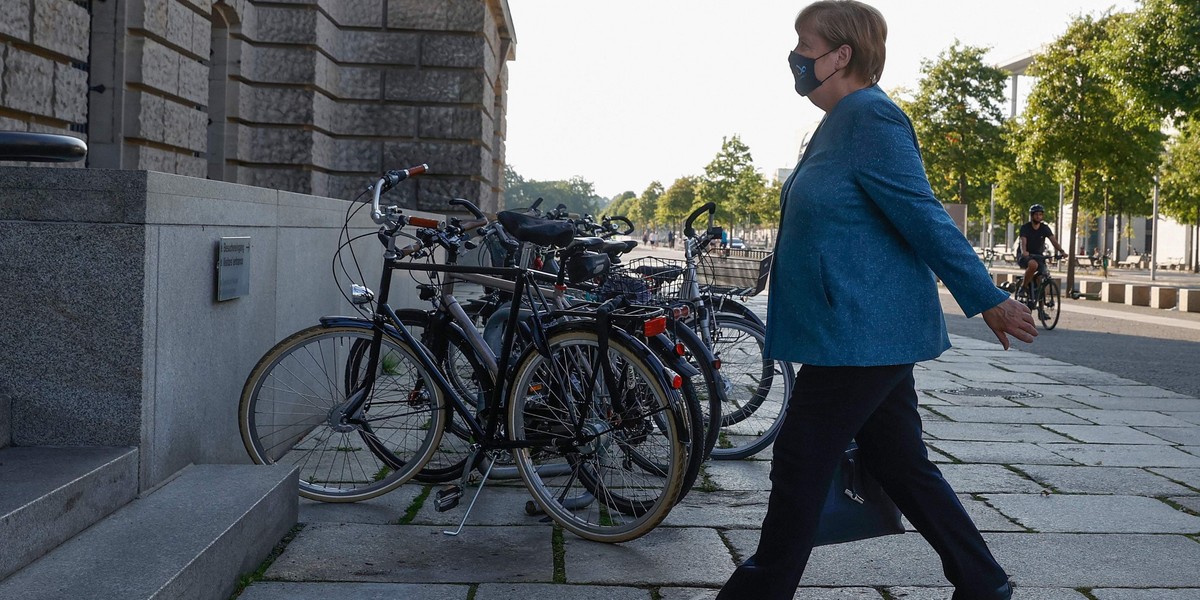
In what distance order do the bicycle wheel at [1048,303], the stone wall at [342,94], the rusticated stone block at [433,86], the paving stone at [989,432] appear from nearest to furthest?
the paving stone at [989,432] < the stone wall at [342,94] < the rusticated stone block at [433,86] < the bicycle wheel at [1048,303]

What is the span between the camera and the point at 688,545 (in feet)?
13.6

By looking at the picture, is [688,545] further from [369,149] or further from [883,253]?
[369,149]

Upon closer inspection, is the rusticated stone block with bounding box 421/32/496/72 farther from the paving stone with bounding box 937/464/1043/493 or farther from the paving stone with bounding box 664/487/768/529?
the paving stone with bounding box 664/487/768/529

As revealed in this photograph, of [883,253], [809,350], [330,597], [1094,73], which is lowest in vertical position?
[330,597]

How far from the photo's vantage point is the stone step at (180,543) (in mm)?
2836

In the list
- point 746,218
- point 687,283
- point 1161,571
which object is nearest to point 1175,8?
point 687,283

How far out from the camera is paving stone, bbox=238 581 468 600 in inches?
135

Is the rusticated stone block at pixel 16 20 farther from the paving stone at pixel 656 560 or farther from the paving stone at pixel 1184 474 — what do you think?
the paving stone at pixel 1184 474

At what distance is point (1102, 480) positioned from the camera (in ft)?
17.9

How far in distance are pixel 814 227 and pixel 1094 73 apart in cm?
2097

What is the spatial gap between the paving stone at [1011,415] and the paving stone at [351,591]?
4.74 m

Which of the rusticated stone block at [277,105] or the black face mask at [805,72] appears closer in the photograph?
the black face mask at [805,72]

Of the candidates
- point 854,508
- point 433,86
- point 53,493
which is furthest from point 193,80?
point 854,508

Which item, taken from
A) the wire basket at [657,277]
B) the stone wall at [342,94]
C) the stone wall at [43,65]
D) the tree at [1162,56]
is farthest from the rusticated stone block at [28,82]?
the tree at [1162,56]
